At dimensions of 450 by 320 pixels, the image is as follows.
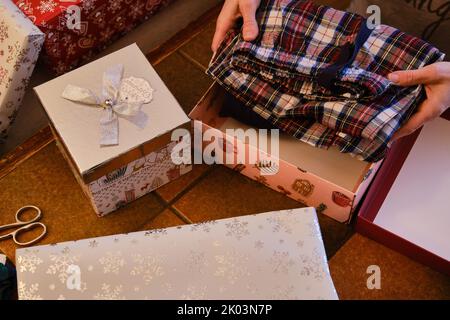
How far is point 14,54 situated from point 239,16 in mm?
389

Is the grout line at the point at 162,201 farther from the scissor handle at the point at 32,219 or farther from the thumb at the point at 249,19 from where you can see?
the thumb at the point at 249,19

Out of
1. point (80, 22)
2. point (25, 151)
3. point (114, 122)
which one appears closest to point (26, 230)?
point (25, 151)

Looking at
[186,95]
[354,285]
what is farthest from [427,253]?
[186,95]

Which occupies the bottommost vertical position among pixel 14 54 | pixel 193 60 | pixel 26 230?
pixel 26 230

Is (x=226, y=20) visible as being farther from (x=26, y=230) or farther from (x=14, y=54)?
(x=26, y=230)

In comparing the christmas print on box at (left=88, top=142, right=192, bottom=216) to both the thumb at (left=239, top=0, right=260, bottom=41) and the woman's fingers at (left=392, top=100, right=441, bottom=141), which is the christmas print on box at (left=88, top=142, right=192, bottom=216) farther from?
the woman's fingers at (left=392, top=100, right=441, bottom=141)

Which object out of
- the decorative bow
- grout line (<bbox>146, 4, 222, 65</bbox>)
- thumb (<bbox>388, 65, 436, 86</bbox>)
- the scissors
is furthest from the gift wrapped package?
thumb (<bbox>388, 65, 436, 86</bbox>)

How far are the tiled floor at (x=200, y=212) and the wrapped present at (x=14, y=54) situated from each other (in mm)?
117

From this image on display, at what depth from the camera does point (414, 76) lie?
0.84 meters

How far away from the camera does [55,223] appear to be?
97 centimetres

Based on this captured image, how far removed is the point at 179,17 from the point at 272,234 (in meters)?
0.65

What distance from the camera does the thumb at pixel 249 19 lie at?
0.91 m

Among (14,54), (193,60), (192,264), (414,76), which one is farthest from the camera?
(193,60)
